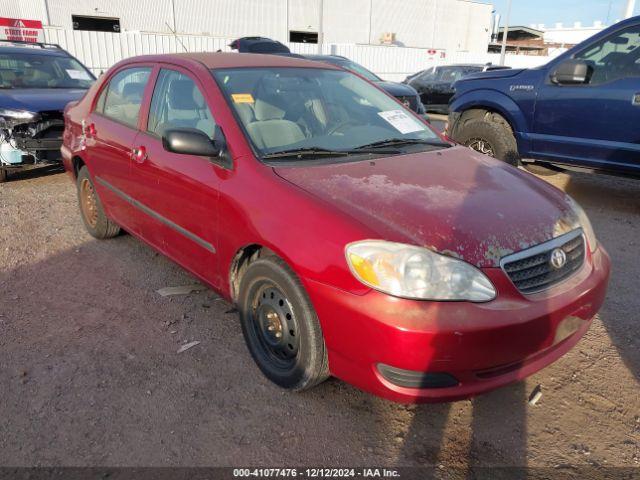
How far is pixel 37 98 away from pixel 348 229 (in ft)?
19.6

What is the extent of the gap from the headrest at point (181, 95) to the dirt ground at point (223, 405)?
133 centimetres

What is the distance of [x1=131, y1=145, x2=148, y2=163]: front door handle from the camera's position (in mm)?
3390

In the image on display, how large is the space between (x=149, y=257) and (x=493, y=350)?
3155 mm

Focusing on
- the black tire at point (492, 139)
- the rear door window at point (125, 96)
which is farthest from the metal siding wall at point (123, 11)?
the rear door window at point (125, 96)

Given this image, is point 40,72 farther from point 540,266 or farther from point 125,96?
point 540,266

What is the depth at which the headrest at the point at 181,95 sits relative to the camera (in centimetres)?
319

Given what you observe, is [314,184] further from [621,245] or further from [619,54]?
[619,54]

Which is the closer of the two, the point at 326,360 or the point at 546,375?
the point at 326,360

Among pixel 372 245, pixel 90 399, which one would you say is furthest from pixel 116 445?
pixel 372 245

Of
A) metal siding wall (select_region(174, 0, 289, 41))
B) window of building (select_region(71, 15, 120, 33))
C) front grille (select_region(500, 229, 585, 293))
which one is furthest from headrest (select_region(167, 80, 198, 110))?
metal siding wall (select_region(174, 0, 289, 41))

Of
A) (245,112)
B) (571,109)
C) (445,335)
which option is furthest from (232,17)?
(445,335)

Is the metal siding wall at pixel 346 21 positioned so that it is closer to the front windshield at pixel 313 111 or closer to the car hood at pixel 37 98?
A: the car hood at pixel 37 98

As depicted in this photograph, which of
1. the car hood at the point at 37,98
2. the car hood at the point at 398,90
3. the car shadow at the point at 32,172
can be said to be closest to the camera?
the car hood at the point at 37,98

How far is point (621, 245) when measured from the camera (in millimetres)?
4711
